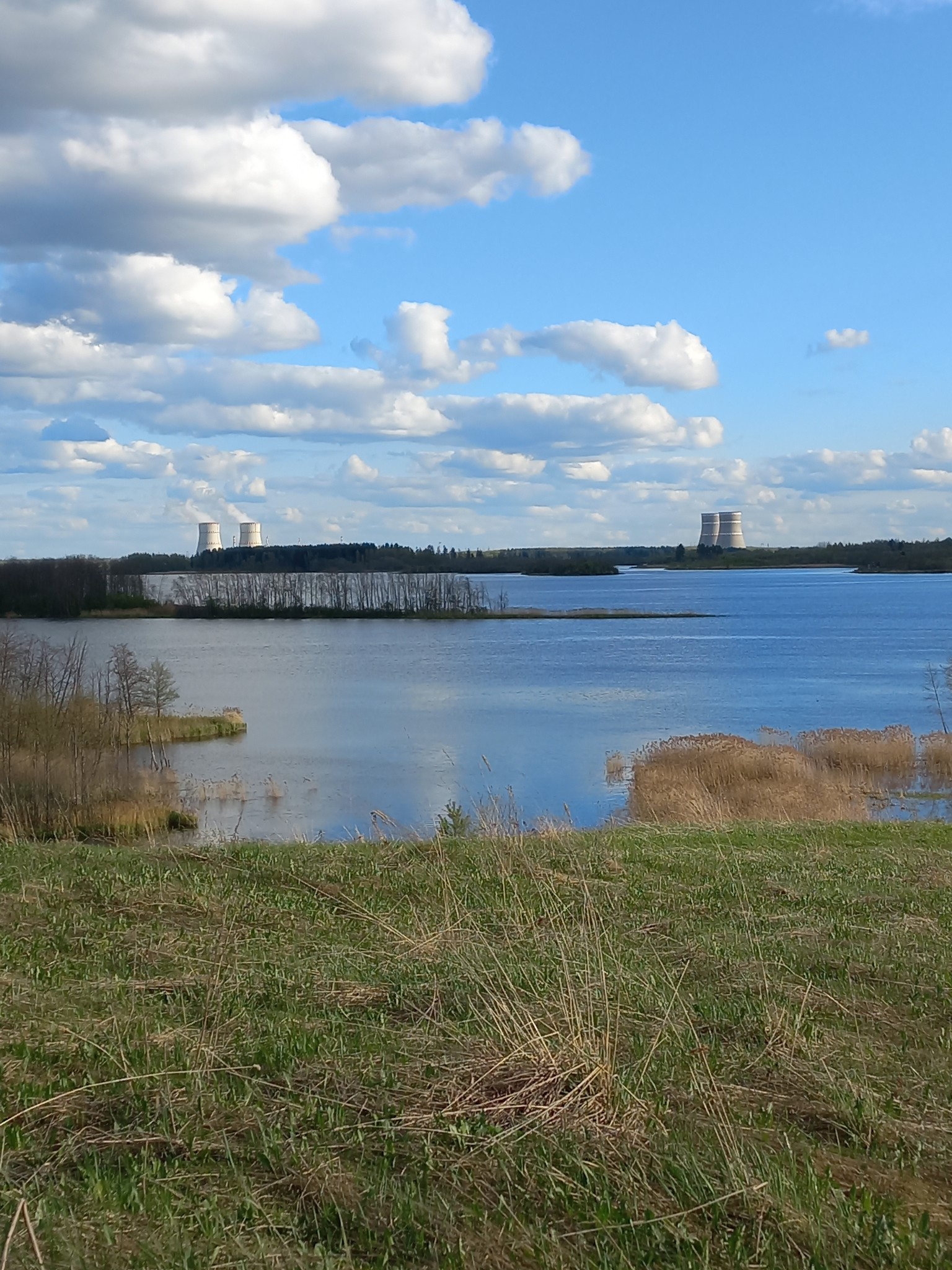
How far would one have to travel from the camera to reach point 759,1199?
3301mm

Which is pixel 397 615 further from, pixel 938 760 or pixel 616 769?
pixel 938 760

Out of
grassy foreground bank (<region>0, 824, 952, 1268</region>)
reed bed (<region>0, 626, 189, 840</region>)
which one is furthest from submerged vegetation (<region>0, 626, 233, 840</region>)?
grassy foreground bank (<region>0, 824, 952, 1268</region>)

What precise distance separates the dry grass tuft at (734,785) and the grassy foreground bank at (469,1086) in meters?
10.6

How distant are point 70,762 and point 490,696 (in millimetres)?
23024

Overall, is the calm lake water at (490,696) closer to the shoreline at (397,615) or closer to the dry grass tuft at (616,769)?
the dry grass tuft at (616,769)

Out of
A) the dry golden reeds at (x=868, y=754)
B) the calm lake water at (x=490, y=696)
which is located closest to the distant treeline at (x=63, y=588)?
the calm lake water at (x=490, y=696)

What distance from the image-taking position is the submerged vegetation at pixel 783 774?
19.9 m

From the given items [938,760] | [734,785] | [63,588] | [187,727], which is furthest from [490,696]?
[63,588]

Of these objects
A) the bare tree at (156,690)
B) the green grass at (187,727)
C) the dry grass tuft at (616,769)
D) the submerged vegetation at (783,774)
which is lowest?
the green grass at (187,727)

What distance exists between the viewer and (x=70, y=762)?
2186 centimetres

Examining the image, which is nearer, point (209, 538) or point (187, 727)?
point (187, 727)

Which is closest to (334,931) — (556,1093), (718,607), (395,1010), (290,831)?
(395,1010)

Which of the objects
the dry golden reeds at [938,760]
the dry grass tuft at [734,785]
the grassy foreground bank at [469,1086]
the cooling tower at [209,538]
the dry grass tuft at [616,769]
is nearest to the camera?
the grassy foreground bank at [469,1086]

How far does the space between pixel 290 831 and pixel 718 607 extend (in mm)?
93734
